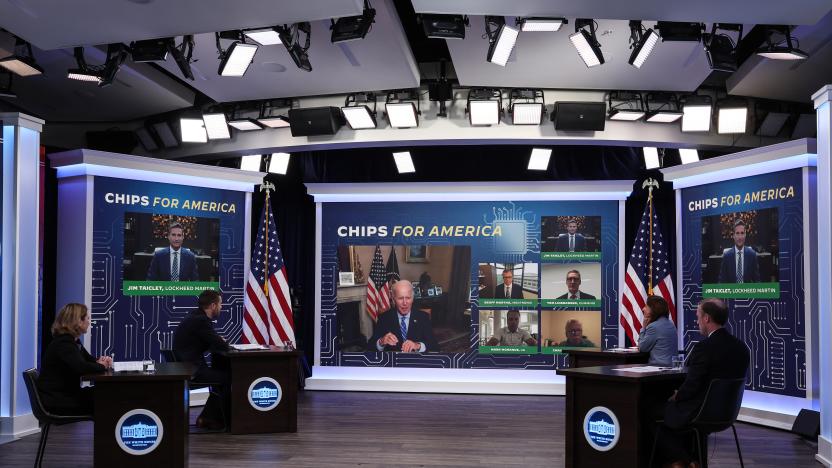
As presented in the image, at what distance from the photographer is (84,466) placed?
5637 mm

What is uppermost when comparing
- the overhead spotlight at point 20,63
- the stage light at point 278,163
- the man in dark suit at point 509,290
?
the overhead spotlight at point 20,63

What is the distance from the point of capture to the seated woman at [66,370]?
5039mm

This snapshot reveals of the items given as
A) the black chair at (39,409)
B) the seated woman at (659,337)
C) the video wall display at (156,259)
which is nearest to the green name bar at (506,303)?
the video wall display at (156,259)

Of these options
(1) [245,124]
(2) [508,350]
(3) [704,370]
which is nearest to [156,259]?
(1) [245,124]

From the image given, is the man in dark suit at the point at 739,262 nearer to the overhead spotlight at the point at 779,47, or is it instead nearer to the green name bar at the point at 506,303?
the overhead spotlight at the point at 779,47

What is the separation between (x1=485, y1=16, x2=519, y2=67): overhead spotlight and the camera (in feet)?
20.0

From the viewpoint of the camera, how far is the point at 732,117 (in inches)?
321

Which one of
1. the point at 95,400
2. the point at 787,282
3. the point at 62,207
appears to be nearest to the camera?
the point at 95,400

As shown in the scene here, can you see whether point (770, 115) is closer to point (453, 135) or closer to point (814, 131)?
point (814, 131)

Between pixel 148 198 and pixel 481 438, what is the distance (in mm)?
4692

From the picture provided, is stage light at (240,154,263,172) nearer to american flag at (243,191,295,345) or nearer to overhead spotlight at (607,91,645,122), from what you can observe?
american flag at (243,191,295,345)

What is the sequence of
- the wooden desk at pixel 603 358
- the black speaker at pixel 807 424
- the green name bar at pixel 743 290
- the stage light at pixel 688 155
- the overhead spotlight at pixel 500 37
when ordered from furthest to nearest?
the stage light at pixel 688 155, the green name bar at pixel 743 290, the wooden desk at pixel 603 358, the black speaker at pixel 807 424, the overhead spotlight at pixel 500 37

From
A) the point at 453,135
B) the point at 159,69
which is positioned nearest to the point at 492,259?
the point at 453,135

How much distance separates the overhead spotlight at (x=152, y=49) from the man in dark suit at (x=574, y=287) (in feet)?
19.2
